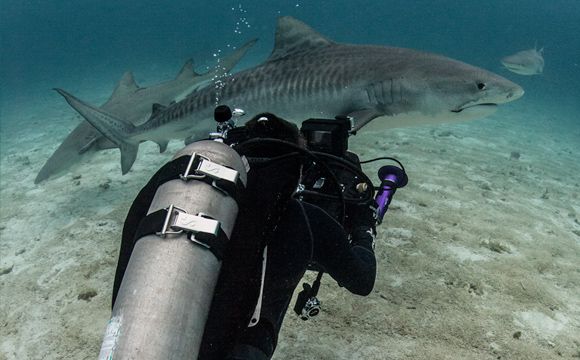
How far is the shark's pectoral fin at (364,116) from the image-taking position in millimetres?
4221

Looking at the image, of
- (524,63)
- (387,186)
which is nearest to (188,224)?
(387,186)

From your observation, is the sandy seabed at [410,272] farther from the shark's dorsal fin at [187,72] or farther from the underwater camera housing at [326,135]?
the shark's dorsal fin at [187,72]

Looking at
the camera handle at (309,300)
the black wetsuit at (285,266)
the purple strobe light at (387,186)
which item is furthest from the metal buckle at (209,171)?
the purple strobe light at (387,186)

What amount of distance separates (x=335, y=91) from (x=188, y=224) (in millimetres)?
3580

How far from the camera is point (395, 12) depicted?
164500mm

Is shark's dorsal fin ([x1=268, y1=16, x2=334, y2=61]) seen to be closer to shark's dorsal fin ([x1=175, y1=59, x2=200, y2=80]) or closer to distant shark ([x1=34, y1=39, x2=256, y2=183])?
distant shark ([x1=34, y1=39, x2=256, y2=183])

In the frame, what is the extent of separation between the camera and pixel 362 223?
9.73 feet

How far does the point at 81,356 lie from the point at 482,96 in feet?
15.2

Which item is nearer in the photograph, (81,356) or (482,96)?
(81,356)

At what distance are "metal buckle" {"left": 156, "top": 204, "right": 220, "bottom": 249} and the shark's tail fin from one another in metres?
4.41

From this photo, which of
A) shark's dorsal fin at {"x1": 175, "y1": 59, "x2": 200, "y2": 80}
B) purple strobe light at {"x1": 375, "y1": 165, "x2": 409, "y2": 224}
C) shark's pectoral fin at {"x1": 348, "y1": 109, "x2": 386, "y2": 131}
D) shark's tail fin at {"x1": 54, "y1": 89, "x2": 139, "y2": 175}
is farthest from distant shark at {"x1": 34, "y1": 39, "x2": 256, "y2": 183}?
purple strobe light at {"x1": 375, "y1": 165, "x2": 409, "y2": 224}

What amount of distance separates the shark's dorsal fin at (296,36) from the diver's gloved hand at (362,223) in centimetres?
312

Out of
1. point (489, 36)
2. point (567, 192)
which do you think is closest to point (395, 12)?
point (489, 36)

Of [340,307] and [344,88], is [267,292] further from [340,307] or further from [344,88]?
[344,88]
